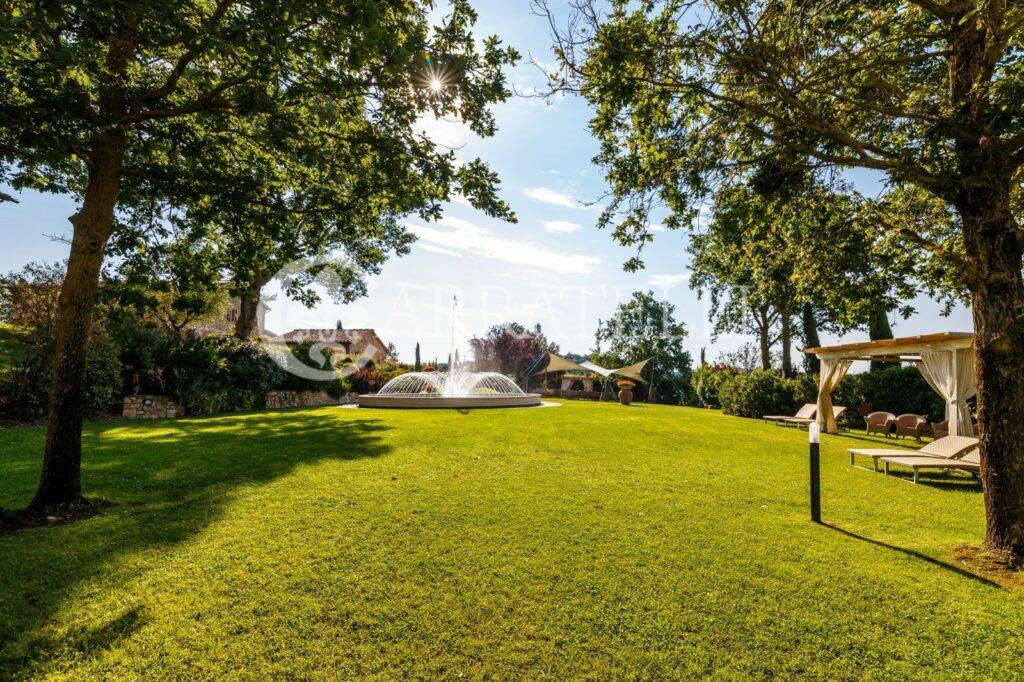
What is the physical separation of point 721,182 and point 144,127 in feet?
24.8

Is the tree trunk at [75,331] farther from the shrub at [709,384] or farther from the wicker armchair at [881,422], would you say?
the shrub at [709,384]

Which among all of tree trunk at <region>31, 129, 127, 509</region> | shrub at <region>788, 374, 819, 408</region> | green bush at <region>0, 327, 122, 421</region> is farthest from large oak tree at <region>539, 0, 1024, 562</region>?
shrub at <region>788, 374, 819, 408</region>

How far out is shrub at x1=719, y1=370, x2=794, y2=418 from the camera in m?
18.5

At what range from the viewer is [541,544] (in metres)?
4.23

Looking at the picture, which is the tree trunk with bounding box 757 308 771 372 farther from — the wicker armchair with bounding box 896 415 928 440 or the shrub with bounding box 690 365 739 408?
the wicker armchair with bounding box 896 415 928 440

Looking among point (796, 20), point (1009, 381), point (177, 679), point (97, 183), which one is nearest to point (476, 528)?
point (177, 679)

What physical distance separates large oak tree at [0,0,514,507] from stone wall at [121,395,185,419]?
30.7ft

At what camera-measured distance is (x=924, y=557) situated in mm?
4230

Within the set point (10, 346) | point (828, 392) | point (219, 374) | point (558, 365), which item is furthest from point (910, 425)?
point (10, 346)

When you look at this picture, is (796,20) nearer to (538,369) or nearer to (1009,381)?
(1009,381)

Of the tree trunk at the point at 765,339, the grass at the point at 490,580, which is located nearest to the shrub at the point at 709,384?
the tree trunk at the point at 765,339

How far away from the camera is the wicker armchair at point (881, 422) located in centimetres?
1362

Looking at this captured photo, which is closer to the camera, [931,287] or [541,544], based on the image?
[541,544]

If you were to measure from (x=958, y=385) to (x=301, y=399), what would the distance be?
22.5 meters
